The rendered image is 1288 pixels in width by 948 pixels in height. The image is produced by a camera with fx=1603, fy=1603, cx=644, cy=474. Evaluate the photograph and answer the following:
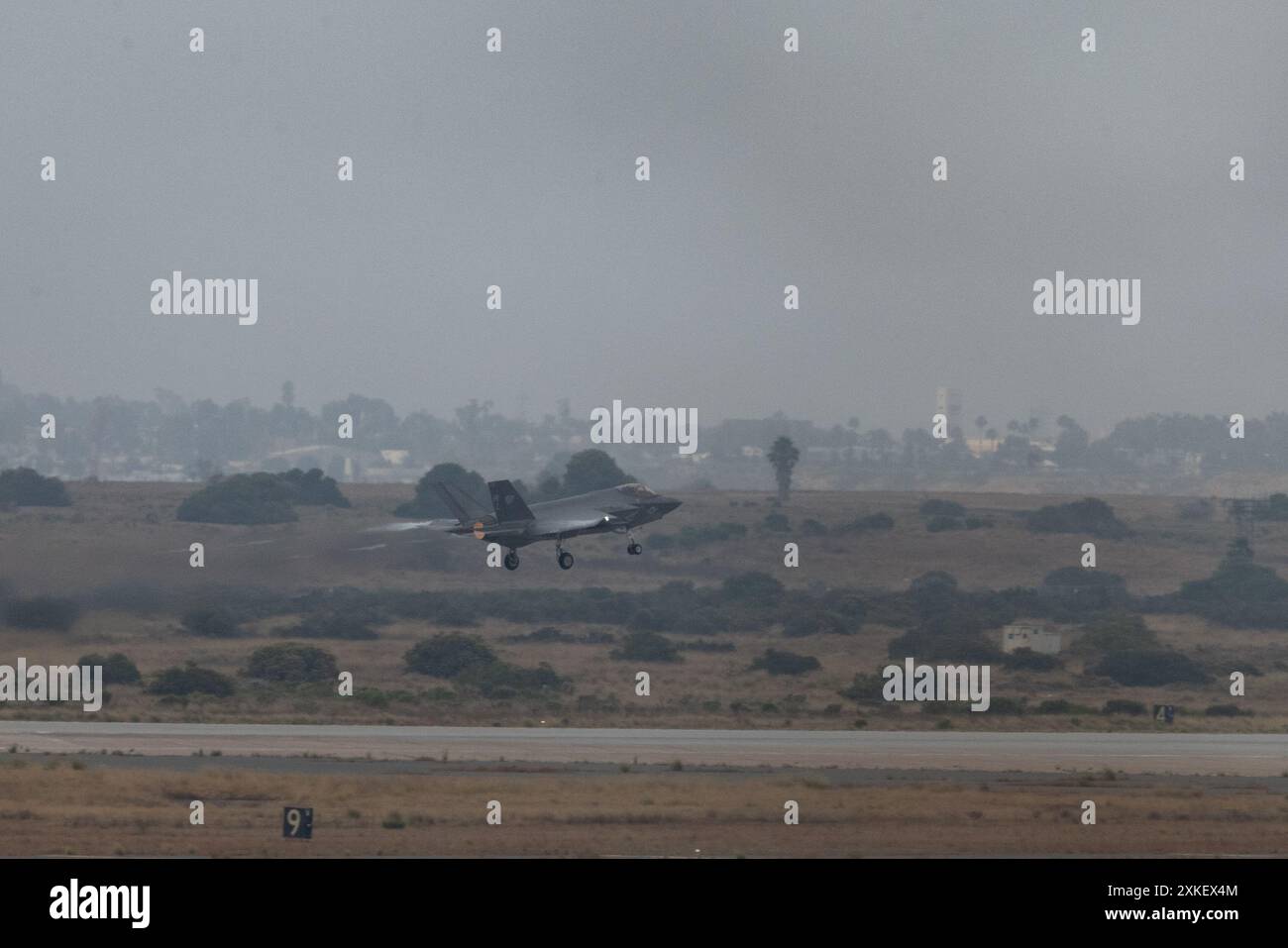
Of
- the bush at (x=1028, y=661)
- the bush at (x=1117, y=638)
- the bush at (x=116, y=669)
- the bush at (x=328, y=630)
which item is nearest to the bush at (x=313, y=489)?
the bush at (x=328, y=630)

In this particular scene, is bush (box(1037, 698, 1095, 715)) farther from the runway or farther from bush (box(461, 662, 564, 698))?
bush (box(461, 662, 564, 698))

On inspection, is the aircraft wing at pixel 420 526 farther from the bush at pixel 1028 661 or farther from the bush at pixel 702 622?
the bush at pixel 1028 661

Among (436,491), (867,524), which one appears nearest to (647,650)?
(436,491)

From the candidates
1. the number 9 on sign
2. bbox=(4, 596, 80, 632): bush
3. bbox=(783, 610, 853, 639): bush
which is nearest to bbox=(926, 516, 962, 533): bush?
bbox=(783, 610, 853, 639): bush

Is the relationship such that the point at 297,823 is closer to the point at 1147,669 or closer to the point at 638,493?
the point at 638,493

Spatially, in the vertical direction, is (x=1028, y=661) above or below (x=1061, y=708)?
above
